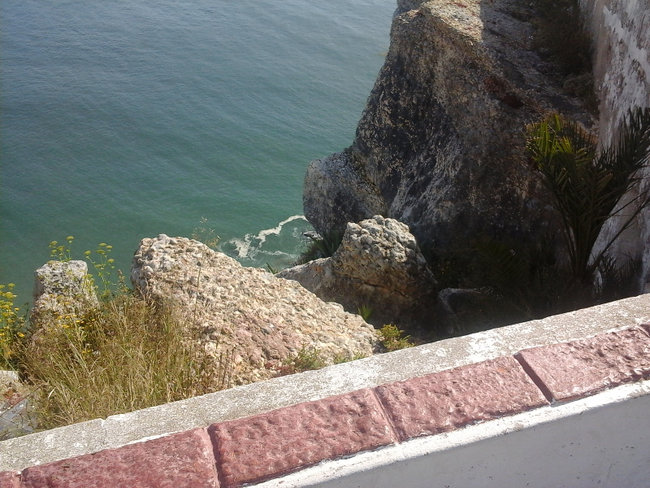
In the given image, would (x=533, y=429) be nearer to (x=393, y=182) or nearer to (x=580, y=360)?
(x=580, y=360)

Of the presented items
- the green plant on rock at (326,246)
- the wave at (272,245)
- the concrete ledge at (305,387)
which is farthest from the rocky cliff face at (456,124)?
the wave at (272,245)

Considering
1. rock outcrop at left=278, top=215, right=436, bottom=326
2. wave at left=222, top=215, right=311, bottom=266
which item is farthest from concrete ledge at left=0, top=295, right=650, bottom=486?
wave at left=222, top=215, right=311, bottom=266

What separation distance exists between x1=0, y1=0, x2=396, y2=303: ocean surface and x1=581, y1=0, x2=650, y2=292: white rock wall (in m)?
14.5

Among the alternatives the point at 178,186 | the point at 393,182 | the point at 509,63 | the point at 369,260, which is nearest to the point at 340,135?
the point at 178,186

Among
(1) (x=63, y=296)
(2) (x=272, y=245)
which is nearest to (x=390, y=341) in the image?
(1) (x=63, y=296)

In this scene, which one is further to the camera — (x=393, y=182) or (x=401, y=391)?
(x=393, y=182)

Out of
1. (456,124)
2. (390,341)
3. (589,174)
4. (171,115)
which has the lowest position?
(171,115)

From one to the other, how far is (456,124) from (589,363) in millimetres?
9660

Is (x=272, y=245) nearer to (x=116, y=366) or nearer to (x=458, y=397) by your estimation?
(x=116, y=366)

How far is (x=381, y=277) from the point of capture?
329 inches

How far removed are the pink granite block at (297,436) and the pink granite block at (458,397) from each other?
0.18 feet

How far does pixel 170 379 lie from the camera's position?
352cm

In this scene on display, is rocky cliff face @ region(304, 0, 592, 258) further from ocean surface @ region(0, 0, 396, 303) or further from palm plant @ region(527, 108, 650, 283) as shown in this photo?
ocean surface @ region(0, 0, 396, 303)

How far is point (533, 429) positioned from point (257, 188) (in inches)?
968
